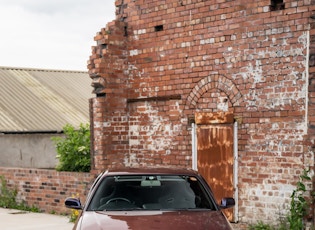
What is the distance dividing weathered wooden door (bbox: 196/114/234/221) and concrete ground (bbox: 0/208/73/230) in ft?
9.39

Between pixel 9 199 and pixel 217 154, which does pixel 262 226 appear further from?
pixel 9 199

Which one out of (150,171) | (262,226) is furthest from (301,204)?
(150,171)

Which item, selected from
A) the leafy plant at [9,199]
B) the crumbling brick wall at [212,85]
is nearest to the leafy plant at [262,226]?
the crumbling brick wall at [212,85]

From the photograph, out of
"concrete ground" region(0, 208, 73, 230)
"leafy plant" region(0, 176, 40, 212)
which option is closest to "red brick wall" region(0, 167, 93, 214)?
"leafy plant" region(0, 176, 40, 212)

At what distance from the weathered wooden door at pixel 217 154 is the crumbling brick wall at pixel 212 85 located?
20 centimetres

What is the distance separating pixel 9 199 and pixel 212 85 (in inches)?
254

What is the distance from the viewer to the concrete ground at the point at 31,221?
11.0 m

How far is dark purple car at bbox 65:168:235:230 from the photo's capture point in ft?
19.1

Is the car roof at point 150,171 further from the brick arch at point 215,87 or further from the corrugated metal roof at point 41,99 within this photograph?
the corrugated metal roof at point 41,99

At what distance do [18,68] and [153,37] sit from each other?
64.4 feet

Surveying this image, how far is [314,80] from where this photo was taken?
898 cm

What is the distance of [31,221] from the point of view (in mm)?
11797

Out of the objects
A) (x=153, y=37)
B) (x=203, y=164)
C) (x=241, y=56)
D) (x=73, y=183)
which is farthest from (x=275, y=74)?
(x=73, y=183)

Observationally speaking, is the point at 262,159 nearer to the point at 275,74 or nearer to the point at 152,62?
the point at 275,74
